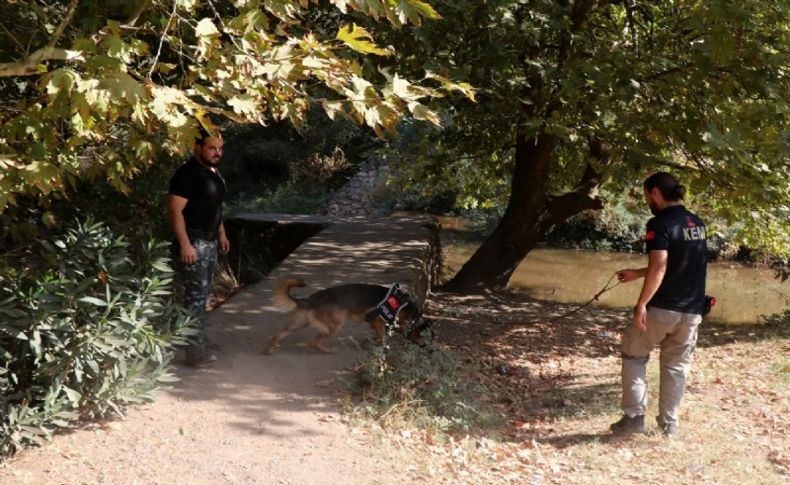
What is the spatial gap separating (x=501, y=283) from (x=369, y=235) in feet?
8.00

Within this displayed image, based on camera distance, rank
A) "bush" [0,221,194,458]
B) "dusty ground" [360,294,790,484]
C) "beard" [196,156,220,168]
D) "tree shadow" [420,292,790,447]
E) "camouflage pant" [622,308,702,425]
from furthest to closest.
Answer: "tree shadow" [420,292,790,447] < "beard" [196,156,220,168] < "camouflage pant" [622,308,702,425] < "dusty ground" [360,294,790,484] < "bush" [0,221,194,458]

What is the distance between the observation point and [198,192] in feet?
20.3

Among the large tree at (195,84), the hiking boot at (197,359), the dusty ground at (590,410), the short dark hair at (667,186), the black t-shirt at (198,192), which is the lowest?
the dusty ground at (590,410)

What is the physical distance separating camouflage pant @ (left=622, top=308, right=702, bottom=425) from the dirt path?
2.17 metres

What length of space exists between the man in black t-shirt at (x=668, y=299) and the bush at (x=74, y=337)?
3.57m

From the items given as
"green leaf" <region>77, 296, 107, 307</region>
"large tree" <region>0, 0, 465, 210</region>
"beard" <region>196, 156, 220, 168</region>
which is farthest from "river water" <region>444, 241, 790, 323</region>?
"large tree" <region>0, 0, 465, 210</region>

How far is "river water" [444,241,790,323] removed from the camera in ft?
49.7

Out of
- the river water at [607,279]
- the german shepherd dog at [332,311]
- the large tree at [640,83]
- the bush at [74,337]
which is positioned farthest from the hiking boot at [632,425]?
the river water at [607,279]

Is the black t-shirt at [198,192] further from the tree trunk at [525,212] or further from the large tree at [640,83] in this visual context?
the tree trunk at [525,212]

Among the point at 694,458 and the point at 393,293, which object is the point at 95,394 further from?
the point at 694,458

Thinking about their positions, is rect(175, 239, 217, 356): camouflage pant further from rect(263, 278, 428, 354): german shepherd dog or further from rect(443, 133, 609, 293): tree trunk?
rect(443, 133, 609, 293): tree trunk

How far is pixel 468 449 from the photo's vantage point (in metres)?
5.73

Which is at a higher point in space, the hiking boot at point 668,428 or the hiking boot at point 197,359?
the hiking boot at point 197,359

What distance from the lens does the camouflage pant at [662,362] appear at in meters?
6.04
